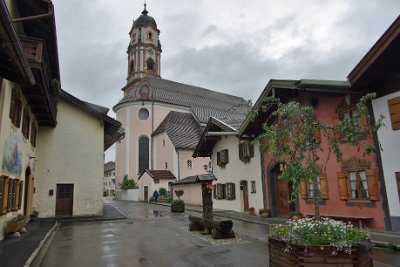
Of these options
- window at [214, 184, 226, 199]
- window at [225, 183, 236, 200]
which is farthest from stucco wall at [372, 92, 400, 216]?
window at [214, 184, 226, 199]

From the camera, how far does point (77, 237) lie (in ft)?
41.4

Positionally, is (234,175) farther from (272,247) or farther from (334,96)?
(272,247)

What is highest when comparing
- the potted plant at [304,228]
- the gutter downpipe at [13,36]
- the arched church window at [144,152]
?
the arched church window at [144,152]

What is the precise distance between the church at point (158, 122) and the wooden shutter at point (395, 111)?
2870 cm

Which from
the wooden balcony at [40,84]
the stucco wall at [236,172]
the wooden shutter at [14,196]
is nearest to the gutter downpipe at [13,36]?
the wooden balcony at [40,84]

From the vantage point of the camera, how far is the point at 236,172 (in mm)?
23109

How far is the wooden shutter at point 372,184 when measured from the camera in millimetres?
12484

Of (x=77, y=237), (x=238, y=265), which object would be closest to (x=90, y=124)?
(x=77, y=237)

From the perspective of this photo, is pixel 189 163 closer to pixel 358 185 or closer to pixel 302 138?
pixel 358 185

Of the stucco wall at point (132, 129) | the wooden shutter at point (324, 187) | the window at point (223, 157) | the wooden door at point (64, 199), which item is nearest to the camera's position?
the wooden shutter at point (324, 187)

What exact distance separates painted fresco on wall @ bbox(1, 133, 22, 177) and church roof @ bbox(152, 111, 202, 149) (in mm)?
30241

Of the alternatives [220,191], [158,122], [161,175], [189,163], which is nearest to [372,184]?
[220,191]

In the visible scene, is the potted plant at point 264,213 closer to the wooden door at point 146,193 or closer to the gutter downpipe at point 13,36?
the gutter downpipe at point 13,36

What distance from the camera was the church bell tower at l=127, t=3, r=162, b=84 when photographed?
6012 cm
